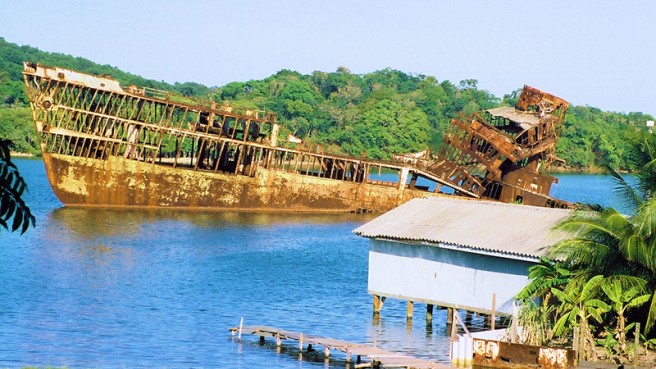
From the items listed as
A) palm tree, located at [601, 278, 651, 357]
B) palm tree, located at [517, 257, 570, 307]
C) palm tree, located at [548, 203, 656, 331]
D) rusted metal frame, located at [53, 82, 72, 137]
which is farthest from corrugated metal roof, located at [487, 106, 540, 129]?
palm tree, located at [601, 278, 651, 357]

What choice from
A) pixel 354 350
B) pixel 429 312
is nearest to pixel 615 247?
pixel 354 350

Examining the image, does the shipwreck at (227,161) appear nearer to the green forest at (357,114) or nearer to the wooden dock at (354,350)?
the wooden dock at (354,350)

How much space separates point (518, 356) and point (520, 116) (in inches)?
1926

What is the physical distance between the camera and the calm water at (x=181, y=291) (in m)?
33.6

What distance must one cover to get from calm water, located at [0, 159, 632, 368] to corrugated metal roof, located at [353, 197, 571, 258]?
3.10m

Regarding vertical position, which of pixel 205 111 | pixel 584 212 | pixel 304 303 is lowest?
pixel 304 303

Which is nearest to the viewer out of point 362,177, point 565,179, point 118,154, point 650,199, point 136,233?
point 650,199

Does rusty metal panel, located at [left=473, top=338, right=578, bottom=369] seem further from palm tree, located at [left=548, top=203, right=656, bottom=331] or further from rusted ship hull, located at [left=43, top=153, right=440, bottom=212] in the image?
rusted ship hull, located at [left=43, top=153, right=440, bottom=212]

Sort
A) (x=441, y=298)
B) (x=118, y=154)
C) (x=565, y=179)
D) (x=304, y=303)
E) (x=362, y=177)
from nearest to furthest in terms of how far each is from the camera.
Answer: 1. (x=441, y=298)
2. (x=304, y=303)
3. (x=118, y=154)
4. (x=362, y=177)
5. (x=565, y=179)

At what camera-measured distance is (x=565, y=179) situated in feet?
550

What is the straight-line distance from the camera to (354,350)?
30453 mm

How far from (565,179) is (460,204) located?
134 meters

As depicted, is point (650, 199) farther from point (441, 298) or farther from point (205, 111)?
point (205, 111)

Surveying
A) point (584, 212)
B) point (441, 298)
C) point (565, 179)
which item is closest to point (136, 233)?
point (441, 298)
